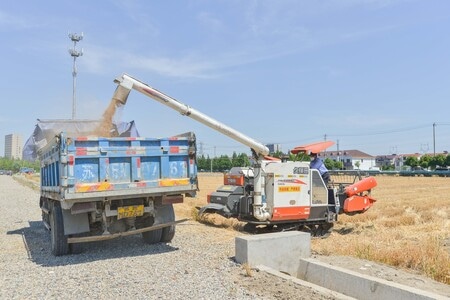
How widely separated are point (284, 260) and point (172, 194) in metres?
2.56

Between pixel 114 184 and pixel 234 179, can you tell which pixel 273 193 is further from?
pixel 114 184

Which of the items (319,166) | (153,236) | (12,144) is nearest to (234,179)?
(319,166)

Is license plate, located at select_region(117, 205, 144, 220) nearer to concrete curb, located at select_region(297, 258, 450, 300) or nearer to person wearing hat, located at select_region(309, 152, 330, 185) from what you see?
concrete curb, located at select_region(297, 258, 450, 300)

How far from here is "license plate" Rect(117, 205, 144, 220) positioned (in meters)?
8.30

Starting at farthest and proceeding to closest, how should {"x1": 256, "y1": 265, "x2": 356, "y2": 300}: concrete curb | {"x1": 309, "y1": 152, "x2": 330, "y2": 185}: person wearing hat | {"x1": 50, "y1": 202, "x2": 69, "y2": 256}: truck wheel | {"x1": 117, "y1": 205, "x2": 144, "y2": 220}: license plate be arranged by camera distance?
{"x1": 309, "y1": 152, "x2": 330, "y2": 185}: person wearing hat → {"x1": 50, "y1": 202, "x2": 69, "y2": 256}: truck wheel → {"x1": 117, "y1": 205, "x2": 144, "y2": 220}: license plate → {"x1": 256, "y1": 265, "x2": 356, "y2": 300}: concrete curb

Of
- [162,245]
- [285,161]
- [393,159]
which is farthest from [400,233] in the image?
[393,159]

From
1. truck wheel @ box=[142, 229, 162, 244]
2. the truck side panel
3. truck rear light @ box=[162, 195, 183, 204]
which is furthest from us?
truck wheel @ box=[142, 229, 162, 244]

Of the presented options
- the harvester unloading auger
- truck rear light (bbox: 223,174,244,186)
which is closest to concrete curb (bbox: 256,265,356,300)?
the harvester unloading auger

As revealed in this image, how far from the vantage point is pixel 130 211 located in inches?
331

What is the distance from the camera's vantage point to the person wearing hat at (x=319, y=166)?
1167cm

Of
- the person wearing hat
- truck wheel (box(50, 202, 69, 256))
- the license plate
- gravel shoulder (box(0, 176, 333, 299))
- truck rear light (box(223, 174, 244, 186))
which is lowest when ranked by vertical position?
gravel shoulder (box(0, 176, 333, 299))

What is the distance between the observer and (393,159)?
159000 mm

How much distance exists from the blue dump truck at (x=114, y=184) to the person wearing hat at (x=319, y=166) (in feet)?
13.1

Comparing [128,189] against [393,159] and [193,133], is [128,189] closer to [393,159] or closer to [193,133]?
[193,133]
